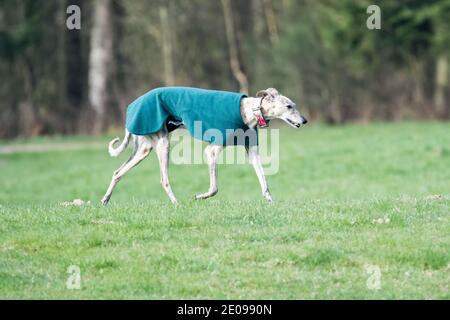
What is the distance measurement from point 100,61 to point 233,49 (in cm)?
659

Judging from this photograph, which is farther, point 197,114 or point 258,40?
point 258,40

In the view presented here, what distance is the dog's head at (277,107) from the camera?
44.9 feet

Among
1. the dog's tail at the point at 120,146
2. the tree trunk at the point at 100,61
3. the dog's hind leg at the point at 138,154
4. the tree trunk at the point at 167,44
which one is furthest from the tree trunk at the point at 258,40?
the dog's hind leg at the point at 138,154

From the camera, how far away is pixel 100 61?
44188 millimetres

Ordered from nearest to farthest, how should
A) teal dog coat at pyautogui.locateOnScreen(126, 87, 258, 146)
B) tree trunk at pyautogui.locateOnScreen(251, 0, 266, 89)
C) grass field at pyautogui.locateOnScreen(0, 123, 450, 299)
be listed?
1. grass field at pyautogui.locateOnScreen(0, 123, 450, 299)
2. teal dog coat at pyautogui.locateOnScreen(126, 87, 258, 146)
3. tree trunk at pyautogui.locateOnScreen(251, 0, 266, 89)

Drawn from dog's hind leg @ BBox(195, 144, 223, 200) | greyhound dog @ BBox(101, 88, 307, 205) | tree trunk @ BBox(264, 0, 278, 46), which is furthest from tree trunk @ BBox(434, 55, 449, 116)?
dog's hind leg @ BBox(195, 144, 223, 200)

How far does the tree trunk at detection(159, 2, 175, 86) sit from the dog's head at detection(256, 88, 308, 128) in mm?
30436

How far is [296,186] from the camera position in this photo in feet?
84.3

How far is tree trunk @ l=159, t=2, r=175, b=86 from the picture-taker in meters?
43.8

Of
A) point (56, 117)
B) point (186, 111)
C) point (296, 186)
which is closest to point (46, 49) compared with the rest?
point (56, 117)

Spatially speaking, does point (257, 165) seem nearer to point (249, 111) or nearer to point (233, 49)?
point (249, 111)

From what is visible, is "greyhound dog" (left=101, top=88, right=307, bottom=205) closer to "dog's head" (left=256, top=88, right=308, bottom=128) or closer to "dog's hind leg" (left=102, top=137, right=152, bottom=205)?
"dog's head" (left=256, top=88, right=308, bottom=128)

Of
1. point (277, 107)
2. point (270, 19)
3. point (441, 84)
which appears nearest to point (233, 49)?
point (270, 19)
